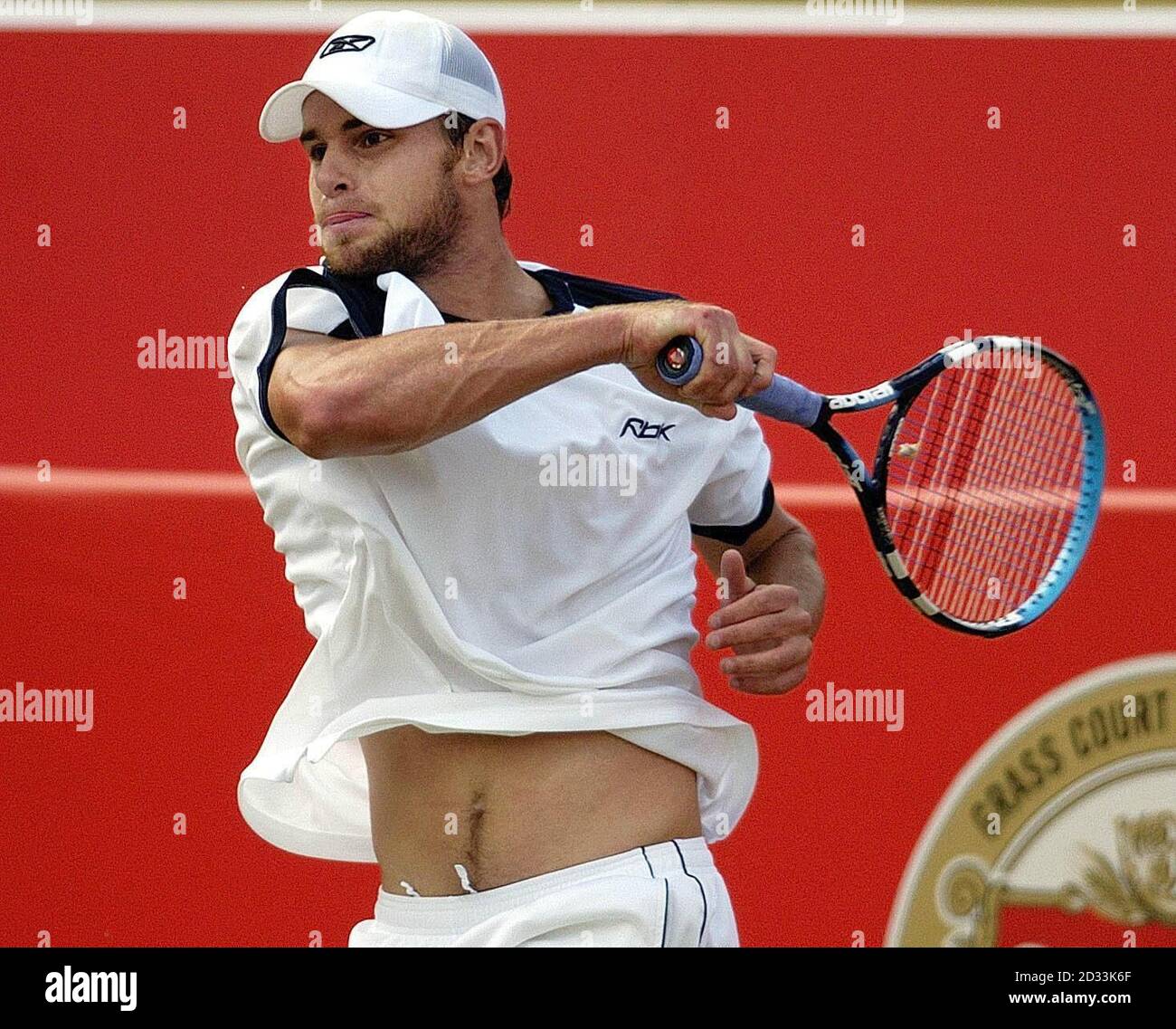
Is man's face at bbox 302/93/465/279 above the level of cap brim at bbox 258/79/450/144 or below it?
below

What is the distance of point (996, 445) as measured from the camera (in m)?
2.63

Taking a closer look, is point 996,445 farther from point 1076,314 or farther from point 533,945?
point 533,945

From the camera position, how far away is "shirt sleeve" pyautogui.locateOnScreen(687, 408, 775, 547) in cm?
228

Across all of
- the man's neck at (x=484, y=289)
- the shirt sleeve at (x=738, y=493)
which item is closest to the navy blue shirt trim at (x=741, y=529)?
the shirt sleeve at (x=738, y=493)

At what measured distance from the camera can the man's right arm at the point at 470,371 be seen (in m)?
1.83

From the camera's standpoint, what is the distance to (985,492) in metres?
2.59

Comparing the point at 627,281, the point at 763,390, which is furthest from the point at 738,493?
the point at 627,281

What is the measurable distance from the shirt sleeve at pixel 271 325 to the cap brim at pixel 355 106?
227 mm

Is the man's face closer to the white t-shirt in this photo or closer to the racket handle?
the white t-shirt

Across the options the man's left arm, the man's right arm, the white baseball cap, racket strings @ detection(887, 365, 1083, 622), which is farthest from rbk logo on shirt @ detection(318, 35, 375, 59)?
racket strings @ detection(887, 365, 1083, 622)

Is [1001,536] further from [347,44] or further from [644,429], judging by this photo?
[347,44]

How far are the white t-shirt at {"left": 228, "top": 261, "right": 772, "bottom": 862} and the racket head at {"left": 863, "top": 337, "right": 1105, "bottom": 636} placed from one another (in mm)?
305

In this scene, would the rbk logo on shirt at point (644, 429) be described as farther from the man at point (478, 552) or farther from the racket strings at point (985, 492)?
the racket strings at point (985, 492)

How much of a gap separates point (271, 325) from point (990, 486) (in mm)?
1111
